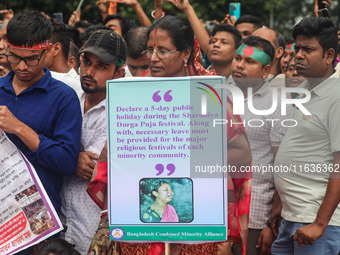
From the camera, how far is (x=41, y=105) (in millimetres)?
3340

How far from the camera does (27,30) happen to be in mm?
3336

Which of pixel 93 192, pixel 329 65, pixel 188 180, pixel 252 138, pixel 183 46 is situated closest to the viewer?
pixel 188 180

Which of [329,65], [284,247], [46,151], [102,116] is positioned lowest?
[284,247]

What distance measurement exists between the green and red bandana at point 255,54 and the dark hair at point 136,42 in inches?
35.7

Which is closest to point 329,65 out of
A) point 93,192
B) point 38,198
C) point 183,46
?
point 183,46

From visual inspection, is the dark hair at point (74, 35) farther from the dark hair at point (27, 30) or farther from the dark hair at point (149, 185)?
the dark hair at point (149, 185)

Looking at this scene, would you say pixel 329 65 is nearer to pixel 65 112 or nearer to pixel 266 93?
pixel 266 93

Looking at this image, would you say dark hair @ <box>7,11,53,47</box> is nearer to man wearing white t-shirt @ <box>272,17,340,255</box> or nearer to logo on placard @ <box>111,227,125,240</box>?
logo on placard @ <box>111,227,125,240</box>

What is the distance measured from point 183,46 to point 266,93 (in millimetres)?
932

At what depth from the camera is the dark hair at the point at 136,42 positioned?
16.3 ft

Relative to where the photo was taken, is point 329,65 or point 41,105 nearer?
point 41,105

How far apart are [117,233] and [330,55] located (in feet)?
6.06

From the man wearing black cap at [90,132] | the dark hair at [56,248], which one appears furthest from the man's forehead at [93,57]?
the dark hair at [56,248]

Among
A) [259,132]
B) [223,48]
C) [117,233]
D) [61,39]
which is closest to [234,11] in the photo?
[223,48]
